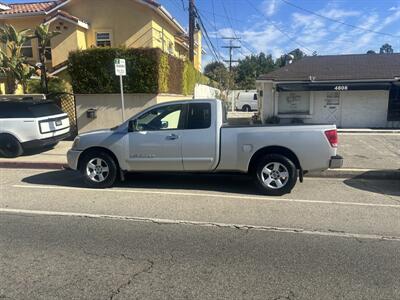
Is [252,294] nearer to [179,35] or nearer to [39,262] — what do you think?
[39,262]

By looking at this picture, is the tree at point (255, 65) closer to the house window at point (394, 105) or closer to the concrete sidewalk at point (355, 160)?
the house window at point (394, 105)

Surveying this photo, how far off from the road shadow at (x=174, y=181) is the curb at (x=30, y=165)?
74cm

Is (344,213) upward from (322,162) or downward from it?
downward

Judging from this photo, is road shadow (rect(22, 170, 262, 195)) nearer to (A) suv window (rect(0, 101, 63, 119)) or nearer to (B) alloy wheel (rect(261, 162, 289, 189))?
(B) alloy wheel (rect(261, 162, 289, 189))

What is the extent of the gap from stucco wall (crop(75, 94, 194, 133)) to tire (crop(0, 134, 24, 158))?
3.09 meters

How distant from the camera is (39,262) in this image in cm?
418

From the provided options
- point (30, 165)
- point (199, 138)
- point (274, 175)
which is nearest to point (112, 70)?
point (30, 165)

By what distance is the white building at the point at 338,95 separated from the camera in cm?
1969

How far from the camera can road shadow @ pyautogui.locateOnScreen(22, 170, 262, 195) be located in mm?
7551

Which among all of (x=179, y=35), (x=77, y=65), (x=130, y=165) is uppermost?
(x=179, y=35)

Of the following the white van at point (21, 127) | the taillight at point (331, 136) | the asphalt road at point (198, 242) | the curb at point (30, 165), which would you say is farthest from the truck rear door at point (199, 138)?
the white van at point (21, 127)

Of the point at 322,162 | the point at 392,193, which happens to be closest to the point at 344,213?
the point at 322,162

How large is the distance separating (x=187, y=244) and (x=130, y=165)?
3193mm

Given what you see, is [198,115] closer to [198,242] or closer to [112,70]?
[198,242]
